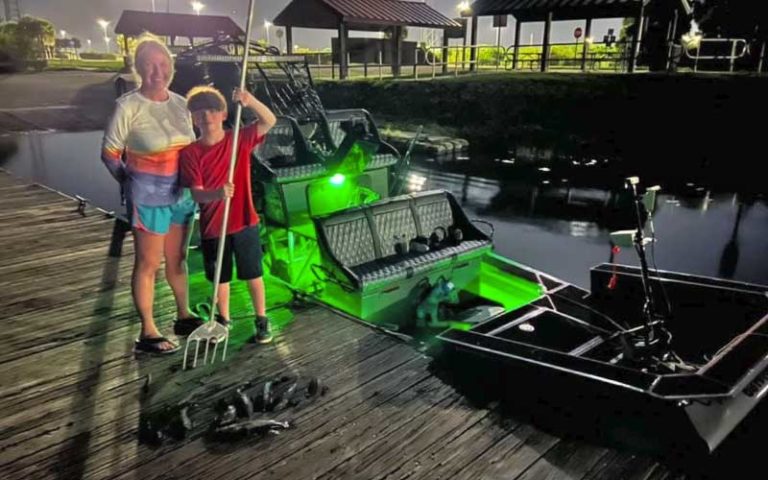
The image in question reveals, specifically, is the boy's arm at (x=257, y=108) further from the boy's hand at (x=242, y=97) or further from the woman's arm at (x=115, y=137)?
the woman's arm at (x=115, y=137)

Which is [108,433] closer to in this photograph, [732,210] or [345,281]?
[345,281]

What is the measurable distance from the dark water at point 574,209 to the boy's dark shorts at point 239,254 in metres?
8.49

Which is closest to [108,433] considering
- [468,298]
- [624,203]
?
[468,298]

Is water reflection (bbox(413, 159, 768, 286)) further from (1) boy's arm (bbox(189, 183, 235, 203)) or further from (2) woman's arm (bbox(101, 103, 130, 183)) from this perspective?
(2) woman's arm (bbox(101, 103, 130, 183))

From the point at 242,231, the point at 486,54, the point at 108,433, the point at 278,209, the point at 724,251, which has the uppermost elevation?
the point at 486,54

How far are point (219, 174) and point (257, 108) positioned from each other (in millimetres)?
594

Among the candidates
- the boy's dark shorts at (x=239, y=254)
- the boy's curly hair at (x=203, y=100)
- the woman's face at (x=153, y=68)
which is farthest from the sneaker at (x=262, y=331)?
the woman's face at (x=153, y=68)

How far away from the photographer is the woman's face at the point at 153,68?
3.85m

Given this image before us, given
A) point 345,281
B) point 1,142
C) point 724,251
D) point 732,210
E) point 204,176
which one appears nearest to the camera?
point 204,176

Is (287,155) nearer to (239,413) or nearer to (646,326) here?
(239,413)

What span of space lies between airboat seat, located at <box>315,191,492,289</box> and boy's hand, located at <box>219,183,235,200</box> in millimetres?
2651

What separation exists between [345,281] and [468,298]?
230 centimetres

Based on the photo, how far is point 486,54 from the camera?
4300 cm

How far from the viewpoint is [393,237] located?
7.44 metres
